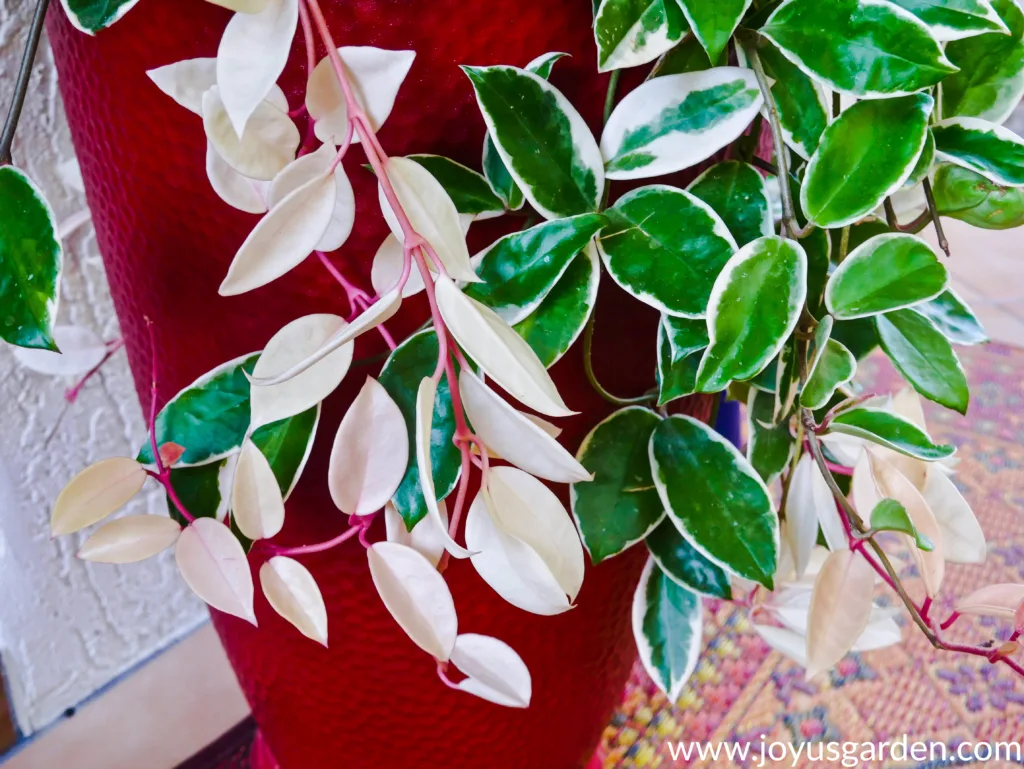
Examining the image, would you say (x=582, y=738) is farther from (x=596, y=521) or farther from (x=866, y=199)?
(x=866, y=199)

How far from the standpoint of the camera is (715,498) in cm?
29

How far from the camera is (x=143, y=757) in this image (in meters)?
0.58

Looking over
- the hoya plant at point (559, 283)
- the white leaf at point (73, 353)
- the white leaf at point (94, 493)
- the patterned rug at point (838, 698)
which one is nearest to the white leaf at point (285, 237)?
the hoya plant at point (559, 283)

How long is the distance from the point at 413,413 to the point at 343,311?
0.17 ft

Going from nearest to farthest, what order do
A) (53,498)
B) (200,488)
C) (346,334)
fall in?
(346,334)
(200,488)
(53,498)

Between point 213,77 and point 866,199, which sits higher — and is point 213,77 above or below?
above

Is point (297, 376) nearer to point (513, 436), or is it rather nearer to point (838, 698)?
point (513, 436)

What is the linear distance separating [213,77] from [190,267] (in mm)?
80

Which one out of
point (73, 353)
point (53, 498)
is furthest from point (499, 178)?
point (53, 498)

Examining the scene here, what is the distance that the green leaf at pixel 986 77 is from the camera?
0.28 m

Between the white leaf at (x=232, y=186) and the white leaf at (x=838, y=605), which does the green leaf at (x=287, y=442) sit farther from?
the white leaf at (x=838, y=605)

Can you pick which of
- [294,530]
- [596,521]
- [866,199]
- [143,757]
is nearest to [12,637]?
[143,757]

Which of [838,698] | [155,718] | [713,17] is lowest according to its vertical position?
[838,698]

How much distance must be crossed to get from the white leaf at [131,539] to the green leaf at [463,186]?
5.8 inches
